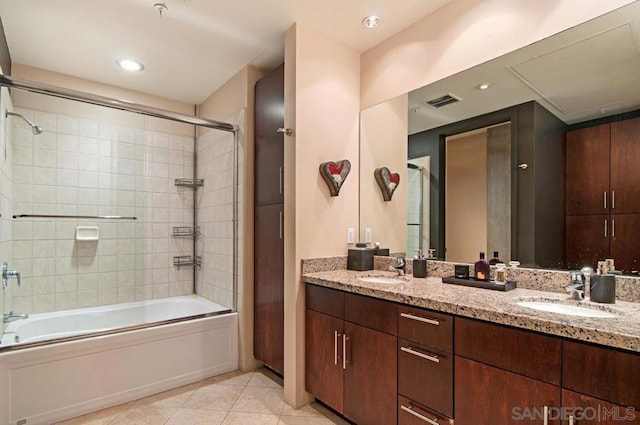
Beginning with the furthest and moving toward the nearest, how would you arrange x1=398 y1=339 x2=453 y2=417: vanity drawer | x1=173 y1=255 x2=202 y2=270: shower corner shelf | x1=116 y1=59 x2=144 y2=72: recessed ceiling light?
x1=173 y1=255 x2=202 y2=270: shower corner shelf < x1=116 y1=59 x2=144 y2=72: recessed ceiling light < x1=398 y1=339 x2=453 y2=417: vanity drawer

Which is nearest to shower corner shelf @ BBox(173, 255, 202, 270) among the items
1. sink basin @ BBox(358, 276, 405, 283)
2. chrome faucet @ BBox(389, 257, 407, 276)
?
sink basin @ BBox(358, 276, 405, 283)

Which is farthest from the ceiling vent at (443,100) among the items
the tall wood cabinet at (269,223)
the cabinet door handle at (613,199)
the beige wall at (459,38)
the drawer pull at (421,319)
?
the drawer pull at (421,319)

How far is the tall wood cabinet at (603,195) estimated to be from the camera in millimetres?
1487

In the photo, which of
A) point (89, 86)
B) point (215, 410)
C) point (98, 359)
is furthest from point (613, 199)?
point (89, 86)

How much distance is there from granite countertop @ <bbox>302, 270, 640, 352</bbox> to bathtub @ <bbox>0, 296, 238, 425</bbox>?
1.34 m

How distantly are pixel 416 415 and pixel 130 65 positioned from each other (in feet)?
11.2

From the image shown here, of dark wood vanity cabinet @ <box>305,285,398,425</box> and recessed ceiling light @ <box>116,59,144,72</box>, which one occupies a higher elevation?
recessed ceiling light @ <box>116,59,144,72</box>

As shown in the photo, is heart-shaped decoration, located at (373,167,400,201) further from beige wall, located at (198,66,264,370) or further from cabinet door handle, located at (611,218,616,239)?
cabinet door handle, located at (611,218,616,239)

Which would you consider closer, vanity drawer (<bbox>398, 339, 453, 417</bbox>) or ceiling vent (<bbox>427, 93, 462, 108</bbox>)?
vanity drawer (<bbox>398, 339, 453, 417</bbox>)

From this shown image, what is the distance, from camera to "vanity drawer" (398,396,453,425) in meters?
1.48

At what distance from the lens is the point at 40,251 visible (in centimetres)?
295

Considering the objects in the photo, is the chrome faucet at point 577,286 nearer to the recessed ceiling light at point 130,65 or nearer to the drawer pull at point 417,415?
the drawer pull at point 417,415

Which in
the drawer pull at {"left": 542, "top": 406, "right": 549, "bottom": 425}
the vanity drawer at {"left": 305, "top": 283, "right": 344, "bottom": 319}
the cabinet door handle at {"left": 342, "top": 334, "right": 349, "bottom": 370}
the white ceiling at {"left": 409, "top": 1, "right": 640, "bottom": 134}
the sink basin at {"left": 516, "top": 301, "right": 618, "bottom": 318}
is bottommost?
the cabinet door handle at {"left": 342, "top": 334, "right": 349, "bottom": 370}

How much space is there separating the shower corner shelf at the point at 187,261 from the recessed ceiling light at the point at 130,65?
6.33 feet
